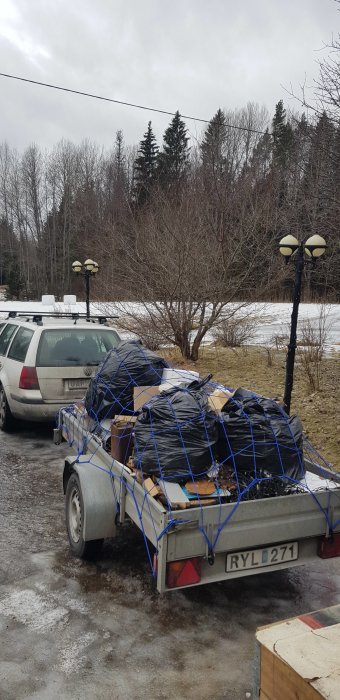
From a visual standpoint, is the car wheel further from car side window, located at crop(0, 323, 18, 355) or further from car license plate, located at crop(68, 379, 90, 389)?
car license plate, located at crop(68, 379, 90, 389)

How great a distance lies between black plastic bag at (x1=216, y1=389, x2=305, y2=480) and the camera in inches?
140

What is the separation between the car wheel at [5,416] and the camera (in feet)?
24.0

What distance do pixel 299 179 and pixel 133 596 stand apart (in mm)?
11734

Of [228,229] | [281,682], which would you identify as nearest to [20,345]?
[281,682]

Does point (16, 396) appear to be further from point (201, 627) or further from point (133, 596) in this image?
point (201, 627)

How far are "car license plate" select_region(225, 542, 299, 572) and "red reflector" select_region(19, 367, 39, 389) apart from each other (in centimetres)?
419

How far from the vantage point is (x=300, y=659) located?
1635 mm

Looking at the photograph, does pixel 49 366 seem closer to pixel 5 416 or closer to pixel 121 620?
pixel 5 416

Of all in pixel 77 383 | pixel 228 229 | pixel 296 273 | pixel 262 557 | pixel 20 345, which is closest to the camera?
pixel 262 557

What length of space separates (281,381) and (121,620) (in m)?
7.98

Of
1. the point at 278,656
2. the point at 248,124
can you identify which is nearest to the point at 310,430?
the point at 278,656

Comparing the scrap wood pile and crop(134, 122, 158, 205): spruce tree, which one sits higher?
crop(134, 122, 158, 205): spruce tree

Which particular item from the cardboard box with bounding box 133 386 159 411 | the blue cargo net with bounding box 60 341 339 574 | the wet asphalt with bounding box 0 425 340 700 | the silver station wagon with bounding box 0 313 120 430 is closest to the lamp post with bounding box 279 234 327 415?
the silver station wagon with bounding box 0 313 120 430

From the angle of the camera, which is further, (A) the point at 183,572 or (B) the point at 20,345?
(B) the point at 20,345
